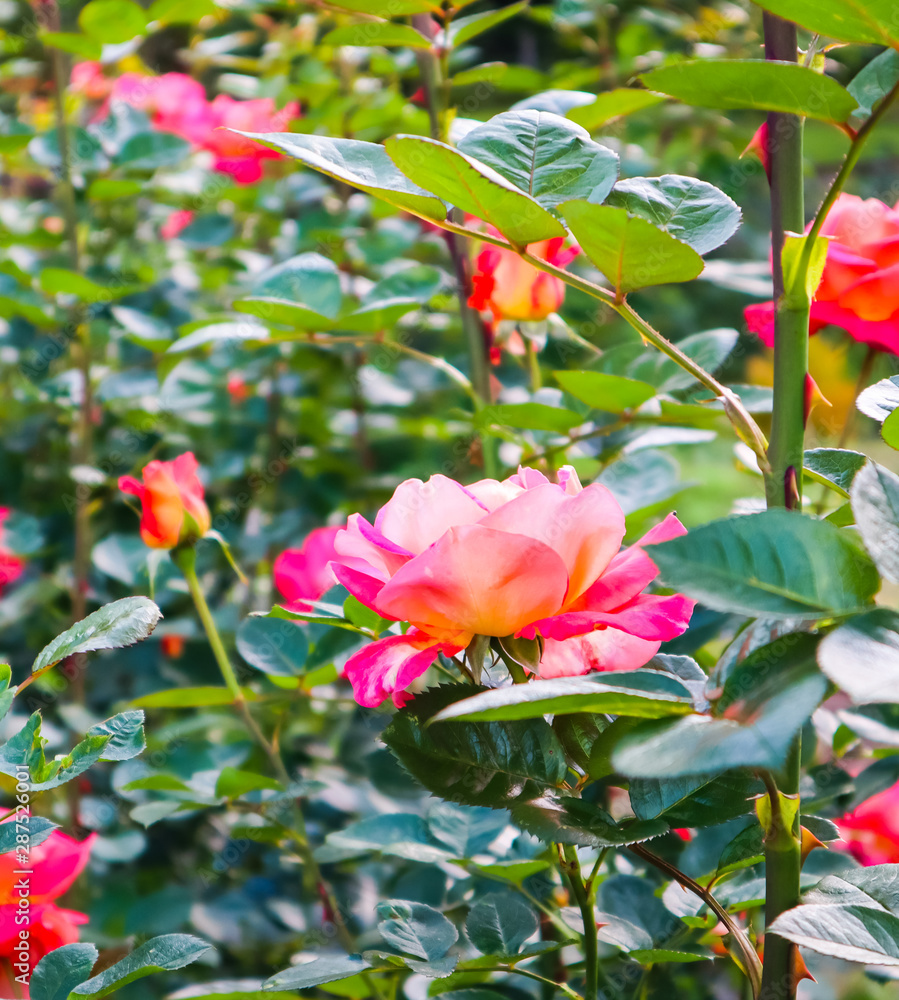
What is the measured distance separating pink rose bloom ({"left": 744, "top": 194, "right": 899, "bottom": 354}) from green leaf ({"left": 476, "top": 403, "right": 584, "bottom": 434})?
0.40 feet

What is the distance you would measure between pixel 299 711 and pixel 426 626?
789 millimetres

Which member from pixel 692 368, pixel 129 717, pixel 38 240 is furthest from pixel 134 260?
pixel 692 368

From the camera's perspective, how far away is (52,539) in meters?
1.10

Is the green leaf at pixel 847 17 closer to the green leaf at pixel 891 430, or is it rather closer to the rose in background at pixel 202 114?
the green leaf at pixel 891 430

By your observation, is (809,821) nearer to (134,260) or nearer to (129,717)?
(129,717)

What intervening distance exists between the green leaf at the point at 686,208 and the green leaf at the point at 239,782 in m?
0.40

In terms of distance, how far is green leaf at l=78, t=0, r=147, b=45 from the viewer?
888mm

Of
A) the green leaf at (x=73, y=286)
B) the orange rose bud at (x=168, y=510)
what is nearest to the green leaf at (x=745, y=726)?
the orange rose bud at (x=168, y=510)

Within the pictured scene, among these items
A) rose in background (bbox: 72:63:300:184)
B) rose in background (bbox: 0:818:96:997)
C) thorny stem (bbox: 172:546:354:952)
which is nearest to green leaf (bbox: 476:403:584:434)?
thorny stem (bbox: 172:546:354:952)

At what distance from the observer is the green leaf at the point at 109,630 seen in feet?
1.19

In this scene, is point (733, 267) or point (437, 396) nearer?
point (733, 267)

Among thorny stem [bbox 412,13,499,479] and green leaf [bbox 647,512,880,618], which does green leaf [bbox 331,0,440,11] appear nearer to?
thorny stem [bbox 412,13,499,479]

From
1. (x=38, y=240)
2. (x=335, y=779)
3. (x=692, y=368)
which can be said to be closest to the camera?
(x=692, y=368)

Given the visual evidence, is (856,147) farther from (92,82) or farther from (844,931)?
(92,82)
